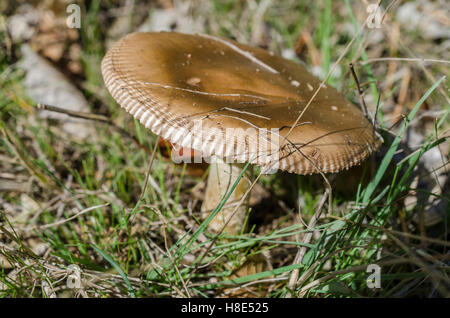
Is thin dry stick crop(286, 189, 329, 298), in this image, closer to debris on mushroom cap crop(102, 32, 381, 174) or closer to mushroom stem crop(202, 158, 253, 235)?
debris on mushroom cap crop(102, 32, 381, 174)

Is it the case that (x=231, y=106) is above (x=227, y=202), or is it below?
above

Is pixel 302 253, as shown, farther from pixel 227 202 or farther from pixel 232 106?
pixel 232 106

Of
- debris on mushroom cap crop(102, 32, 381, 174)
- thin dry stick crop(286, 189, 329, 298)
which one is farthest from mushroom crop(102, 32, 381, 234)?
thin dry stick crop(286, 189, 329, 298)

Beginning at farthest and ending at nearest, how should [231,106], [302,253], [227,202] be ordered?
1. [227,202]
2. [302,253]
3. [231,106]

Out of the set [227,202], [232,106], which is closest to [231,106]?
[232,106]

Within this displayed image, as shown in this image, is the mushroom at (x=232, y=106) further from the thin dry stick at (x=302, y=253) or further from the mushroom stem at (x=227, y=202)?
the thin dry stick at (x=302, y=253)

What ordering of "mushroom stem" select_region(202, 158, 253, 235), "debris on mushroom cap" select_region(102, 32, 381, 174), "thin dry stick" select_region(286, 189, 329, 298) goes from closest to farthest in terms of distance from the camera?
"debris on mushroom cap" select_region(102, 32, 381, 174)
"thin dry stick" select_region(286, 189, 329, 298)
"mushroom stem" select_region(202, 158, 253, 235)

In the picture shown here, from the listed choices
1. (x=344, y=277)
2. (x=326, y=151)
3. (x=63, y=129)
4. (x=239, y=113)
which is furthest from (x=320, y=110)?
(x=63, y=129)

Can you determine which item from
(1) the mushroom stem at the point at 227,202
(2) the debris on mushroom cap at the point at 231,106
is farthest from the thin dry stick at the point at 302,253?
(1) the mushroom stem at the point at 227,202
